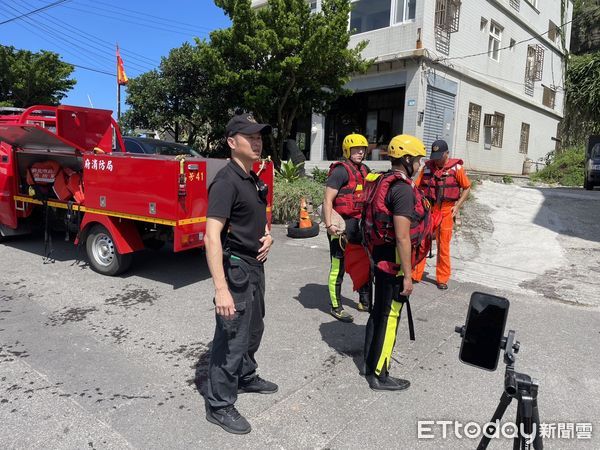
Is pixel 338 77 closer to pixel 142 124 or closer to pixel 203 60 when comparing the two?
pixel 203 60

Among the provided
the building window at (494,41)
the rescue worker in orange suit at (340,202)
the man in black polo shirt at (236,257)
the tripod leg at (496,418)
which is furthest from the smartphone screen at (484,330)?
the building window at (494,41)

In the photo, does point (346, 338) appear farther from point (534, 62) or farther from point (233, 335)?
point (534, 62)

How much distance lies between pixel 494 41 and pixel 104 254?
17837 millimetres

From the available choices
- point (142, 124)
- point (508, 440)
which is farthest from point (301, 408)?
point (142, 124)

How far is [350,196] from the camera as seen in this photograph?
15.1ft

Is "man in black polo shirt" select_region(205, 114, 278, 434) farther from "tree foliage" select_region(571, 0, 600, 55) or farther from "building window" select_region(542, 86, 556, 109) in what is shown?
"tree foliage" select_region(571, 0, 600, 55)

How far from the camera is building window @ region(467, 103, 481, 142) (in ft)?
55.7

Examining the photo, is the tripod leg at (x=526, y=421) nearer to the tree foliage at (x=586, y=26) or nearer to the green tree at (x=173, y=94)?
the green tree at (x=173, y=94)

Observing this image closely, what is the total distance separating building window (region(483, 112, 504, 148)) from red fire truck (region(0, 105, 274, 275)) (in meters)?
14.3

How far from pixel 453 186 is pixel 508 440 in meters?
3.58

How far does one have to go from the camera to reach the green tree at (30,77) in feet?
69.8

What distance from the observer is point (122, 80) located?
76.5 feet

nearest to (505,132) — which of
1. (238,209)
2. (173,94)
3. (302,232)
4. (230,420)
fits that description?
(173,94)

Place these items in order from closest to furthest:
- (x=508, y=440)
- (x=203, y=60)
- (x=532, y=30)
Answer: (x=508, y=440) < (x=203, y=60) < (x=532, y=30)
